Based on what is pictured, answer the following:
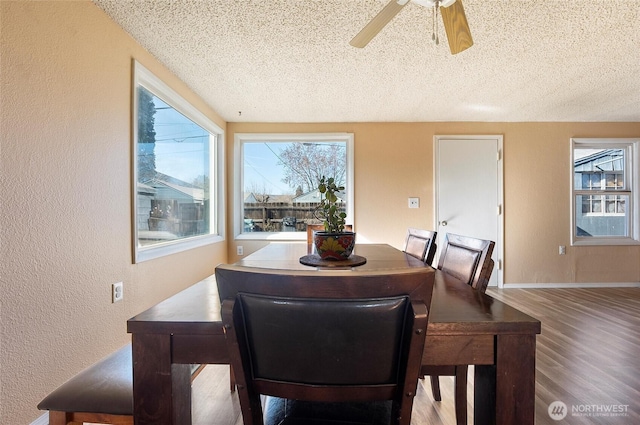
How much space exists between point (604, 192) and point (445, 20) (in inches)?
159

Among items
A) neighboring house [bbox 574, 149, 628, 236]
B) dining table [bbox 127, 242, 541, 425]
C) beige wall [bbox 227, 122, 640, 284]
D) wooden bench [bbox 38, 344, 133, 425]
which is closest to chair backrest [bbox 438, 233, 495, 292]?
dining table [bbox 127, 242, 541, 425]

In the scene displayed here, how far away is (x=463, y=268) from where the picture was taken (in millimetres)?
1188

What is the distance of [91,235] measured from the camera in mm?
1603

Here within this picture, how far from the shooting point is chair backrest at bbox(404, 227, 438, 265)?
1.56 m

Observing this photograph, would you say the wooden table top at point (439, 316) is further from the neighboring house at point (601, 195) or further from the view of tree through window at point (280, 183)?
the neighboring house at point (601, 195)

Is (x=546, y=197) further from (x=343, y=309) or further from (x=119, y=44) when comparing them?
(x=119, y=44)

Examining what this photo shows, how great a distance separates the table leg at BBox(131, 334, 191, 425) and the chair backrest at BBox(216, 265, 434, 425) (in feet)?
0.85

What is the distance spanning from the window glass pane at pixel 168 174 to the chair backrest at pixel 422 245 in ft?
6.15

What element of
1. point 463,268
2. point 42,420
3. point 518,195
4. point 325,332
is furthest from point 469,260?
point 518,195

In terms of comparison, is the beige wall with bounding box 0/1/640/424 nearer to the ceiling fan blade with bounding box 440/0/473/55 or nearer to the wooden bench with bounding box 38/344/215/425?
the wooden bench with bounding box 38/344/215/425

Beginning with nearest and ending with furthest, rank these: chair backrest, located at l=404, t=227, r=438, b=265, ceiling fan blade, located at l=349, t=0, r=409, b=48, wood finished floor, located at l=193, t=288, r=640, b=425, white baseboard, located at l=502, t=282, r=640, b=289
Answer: ceiling fan blade, located at l=349, t=0, r=409, b=48 → wood finished floor, located at l=193, t=288, r=640, b=425 → chair backrest, located at l=404, t=227, r=438, b=265 → white baseboard, located at l=502, t=282, r=640, b=289

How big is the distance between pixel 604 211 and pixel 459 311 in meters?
4.68

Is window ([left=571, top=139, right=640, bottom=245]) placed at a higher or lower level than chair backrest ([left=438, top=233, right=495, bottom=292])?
higher

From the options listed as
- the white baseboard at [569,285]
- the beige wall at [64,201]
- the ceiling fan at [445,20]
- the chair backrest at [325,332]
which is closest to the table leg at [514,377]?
the chair backrest at [325,332]
